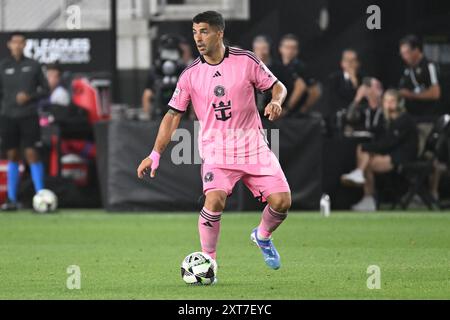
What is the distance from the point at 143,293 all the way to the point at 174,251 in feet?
11.9

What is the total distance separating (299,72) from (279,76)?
28.4 inches

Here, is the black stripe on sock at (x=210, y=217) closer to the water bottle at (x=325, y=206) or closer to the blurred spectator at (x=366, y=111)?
the water bottle at (x=325, y=206)

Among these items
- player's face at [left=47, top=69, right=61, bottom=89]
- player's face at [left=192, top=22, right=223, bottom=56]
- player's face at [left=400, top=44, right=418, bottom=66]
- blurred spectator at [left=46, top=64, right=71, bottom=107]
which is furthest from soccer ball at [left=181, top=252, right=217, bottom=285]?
player's face at [left=47, top=69, right=61, bottom=89]

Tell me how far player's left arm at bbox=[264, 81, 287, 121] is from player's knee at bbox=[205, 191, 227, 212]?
2.43 feet

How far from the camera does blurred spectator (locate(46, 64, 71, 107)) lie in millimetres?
20109

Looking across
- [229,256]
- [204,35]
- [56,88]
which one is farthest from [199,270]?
[56,88]

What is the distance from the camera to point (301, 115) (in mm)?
18719

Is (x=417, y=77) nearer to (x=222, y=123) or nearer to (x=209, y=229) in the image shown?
(x=222, y=123)

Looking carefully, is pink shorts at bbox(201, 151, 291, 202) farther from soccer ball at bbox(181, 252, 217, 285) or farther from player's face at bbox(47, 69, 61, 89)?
player's face at bbox(47, 69, 61, 89)

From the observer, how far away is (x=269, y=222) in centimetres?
1064

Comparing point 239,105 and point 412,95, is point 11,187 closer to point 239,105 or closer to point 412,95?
point 412,95

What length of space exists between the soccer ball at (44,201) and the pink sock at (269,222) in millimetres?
Answer: 8229

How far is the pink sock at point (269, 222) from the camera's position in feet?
34.8

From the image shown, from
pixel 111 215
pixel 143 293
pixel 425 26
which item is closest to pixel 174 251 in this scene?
pixel 143 293
